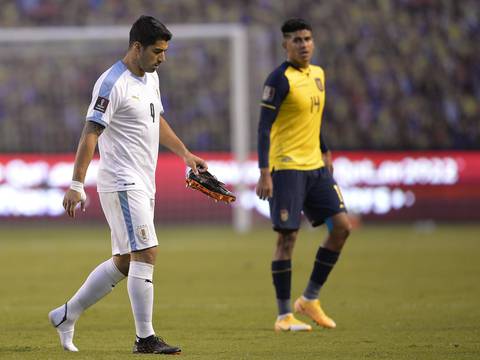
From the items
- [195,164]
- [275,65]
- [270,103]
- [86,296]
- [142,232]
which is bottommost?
[86,296]

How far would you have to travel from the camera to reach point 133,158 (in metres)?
6.82

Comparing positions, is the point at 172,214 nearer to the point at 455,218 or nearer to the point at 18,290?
the point at 455,218

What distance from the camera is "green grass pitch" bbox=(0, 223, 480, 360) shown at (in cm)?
724

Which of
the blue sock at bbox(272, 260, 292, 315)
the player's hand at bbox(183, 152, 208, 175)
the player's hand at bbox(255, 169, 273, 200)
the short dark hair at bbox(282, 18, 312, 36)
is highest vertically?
the short dark hair at bbox(282, 18, 312, 36)

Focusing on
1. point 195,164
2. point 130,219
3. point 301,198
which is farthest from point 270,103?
point 130,219

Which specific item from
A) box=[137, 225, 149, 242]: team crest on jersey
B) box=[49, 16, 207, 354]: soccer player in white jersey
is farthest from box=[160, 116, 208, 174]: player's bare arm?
box=[137, 225, 149, 242]: team crest on jersey

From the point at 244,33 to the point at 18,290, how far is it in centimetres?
1034

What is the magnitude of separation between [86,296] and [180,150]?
1.12 m

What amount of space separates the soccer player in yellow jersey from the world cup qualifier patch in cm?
198

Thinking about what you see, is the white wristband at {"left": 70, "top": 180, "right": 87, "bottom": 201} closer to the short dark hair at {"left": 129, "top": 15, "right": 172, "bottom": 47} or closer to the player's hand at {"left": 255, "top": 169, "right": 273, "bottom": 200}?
the short dark hair at {"left": 129, "top": 15, "right": 172, "bottom": 47}

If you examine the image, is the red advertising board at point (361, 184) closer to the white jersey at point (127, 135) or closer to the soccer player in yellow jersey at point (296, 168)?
the soccer player in yellow jersey at point (296, 168)

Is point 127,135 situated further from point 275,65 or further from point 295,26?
point 275,65

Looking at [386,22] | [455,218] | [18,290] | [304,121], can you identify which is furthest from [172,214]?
[304,121]

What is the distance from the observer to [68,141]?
21.0 meters
